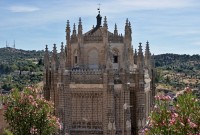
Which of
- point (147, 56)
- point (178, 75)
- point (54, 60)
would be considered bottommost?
point (178, 75)

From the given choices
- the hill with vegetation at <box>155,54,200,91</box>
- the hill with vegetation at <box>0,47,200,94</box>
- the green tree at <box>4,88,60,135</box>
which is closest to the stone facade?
the green tree at <box>4,88,60,135</box>

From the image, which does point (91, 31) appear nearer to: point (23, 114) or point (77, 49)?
point (77, 49)

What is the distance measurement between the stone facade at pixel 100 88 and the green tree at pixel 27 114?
8489mm

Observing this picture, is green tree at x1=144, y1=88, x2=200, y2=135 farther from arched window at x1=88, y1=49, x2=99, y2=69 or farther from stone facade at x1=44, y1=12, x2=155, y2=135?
arched window at x1=88, y1=49, x2=99, y2=69

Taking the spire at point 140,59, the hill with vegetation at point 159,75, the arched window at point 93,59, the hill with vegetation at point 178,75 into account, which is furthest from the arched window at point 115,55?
the hill with vegetation at point 178,75

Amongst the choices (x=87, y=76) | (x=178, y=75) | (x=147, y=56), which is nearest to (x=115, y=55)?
(x=87, y=76)

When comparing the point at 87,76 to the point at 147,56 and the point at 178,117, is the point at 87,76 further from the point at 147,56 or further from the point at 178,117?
the point at 178,117

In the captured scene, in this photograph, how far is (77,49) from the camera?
30859 mm

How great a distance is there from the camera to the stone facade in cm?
2862

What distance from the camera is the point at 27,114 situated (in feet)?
65.6

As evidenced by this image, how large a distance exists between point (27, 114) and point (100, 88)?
946 cm

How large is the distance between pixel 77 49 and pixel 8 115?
11.5 m

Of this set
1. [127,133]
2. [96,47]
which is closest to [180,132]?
[127,133]

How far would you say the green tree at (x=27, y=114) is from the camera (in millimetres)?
20031
